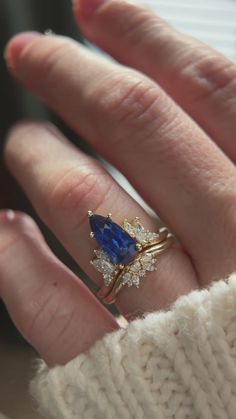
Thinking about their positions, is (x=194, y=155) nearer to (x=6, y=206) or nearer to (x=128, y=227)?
(x=128, y=227)

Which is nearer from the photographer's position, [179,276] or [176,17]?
[179,276]

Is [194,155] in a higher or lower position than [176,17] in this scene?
higher

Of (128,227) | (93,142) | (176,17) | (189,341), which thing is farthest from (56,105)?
(176,17)

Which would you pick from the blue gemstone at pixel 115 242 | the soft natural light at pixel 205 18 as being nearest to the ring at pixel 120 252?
the blue gemstone at pixel 115 242

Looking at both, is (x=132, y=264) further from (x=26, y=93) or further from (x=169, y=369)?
(x=26, y=93)

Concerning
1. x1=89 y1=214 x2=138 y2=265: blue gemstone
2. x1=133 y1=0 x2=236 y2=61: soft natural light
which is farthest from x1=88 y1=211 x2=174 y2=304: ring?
x1=133 y1=0 x2=236 y2=61: soft natural light

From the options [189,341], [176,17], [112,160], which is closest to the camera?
[189,341]

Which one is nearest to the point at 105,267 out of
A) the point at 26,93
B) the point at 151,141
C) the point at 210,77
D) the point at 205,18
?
the point at 151,141
